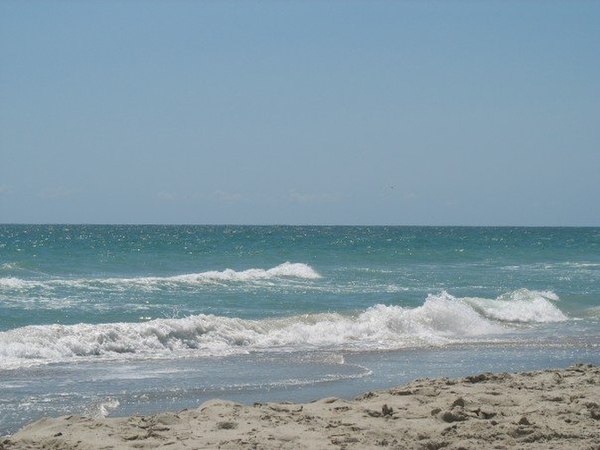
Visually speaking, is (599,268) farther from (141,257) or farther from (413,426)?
(413,426)

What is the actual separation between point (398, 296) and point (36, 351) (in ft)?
42.6

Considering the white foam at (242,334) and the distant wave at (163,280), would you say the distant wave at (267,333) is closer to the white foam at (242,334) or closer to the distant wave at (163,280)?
the white foam at (242,334)

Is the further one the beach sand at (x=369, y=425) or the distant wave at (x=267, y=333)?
the distant wave at (x=267, y=333)

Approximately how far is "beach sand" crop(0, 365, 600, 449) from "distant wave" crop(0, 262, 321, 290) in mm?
17512

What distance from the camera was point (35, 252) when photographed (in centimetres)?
4353

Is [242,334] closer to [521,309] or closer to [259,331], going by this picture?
[259,331]

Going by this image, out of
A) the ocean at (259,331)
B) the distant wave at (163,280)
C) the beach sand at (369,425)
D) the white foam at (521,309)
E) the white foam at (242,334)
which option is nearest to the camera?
the beach sand at (369,425)

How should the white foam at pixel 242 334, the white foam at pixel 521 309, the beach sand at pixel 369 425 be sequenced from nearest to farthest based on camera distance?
the beach sand at pixel 369 425
the white foam at pixel 242 334
the white foam at pixel 521 309

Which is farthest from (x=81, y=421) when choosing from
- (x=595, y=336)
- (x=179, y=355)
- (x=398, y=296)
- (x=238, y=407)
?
(x=398, y=296)

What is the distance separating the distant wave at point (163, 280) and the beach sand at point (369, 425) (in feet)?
57.5

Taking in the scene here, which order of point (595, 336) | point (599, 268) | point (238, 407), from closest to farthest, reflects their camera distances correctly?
1. point (238, 407)
2. point (595, 336)
3. point (599, 268)

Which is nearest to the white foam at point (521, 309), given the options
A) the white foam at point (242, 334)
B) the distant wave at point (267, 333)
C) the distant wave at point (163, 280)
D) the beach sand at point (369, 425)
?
the distant wave at point (267, 333)

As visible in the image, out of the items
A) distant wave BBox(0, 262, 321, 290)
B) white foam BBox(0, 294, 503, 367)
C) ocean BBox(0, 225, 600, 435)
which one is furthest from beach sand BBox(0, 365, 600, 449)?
distant wave BBox(0, 262, 321, 290)

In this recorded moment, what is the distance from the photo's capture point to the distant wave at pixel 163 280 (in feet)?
84.4
